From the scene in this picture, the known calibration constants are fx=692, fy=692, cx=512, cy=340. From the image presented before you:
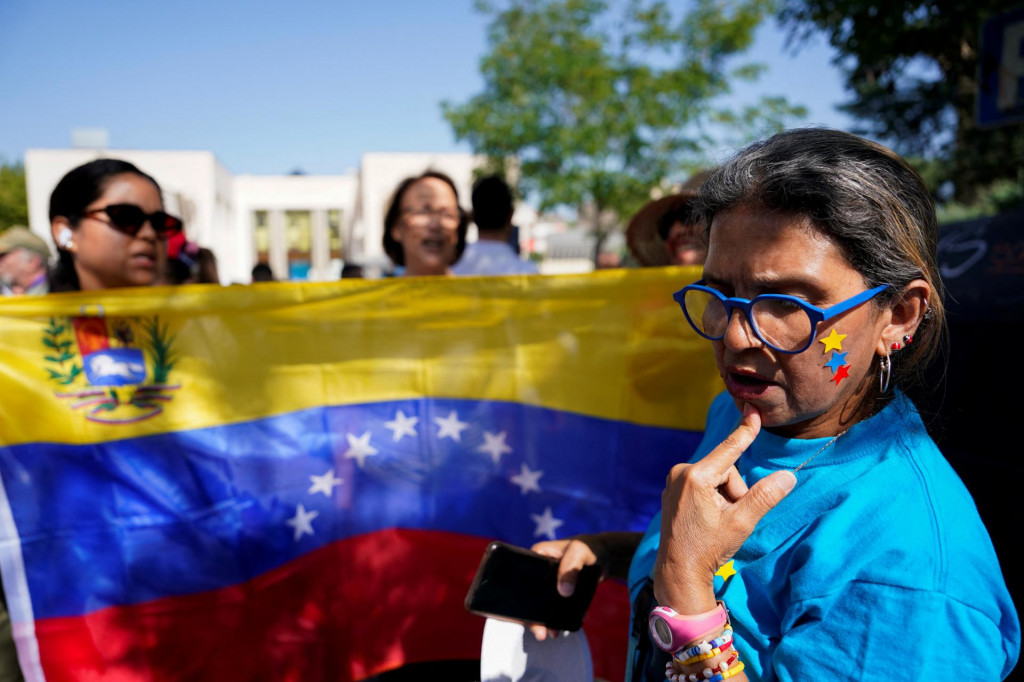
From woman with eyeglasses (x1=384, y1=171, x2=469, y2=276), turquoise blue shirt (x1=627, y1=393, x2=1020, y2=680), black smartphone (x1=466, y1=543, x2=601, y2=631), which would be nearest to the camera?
turquoise blue shirt (x1=627, y1=393, x2=1020, y2=680)

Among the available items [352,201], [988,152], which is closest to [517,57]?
[988,152]

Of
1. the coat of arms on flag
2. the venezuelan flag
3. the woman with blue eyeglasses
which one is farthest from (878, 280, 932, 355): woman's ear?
the coat of arms on flag

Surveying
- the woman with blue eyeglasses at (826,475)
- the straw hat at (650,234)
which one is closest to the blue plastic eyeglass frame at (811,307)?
the woman with blue eyeglasses at (826,475)

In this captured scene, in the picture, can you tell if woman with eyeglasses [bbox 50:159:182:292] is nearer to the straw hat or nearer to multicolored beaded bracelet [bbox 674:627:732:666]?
the straw hat

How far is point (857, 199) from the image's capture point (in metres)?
1.11

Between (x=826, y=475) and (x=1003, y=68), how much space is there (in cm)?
460

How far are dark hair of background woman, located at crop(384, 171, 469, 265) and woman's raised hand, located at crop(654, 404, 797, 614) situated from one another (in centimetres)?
288

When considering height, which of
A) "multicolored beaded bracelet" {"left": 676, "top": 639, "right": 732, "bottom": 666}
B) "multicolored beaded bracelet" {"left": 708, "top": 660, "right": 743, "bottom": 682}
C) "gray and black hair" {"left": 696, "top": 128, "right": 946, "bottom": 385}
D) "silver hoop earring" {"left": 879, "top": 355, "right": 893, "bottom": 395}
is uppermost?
"gray and black hair" {"left": 696, "top": 128, "right": 946, "bottom": 385}

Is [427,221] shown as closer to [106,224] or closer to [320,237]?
[106,224]

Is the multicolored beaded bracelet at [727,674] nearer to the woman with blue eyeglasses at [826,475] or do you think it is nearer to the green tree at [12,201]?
the woman with blue eyeglasses at [826,475]

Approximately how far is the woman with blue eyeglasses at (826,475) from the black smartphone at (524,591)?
508 millimetres

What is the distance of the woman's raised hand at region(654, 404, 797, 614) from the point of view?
3.62ft

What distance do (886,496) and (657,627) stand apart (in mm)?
423

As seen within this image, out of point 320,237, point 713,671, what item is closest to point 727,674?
point 713,671
